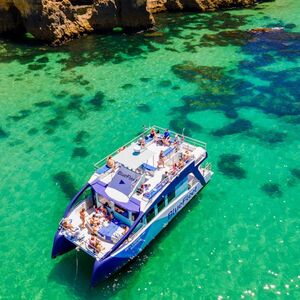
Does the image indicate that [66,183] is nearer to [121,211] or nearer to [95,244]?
[121,211]

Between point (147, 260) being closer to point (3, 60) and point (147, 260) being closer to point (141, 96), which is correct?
point (141, 96)

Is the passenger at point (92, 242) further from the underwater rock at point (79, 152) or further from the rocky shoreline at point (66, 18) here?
the rocky shoreline at point (66, 18)

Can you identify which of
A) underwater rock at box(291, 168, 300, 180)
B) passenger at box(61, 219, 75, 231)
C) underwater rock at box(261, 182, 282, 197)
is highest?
passenger at box(61, 219, 75, 231)

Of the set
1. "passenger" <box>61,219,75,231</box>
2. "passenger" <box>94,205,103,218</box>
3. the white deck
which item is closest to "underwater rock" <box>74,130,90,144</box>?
the white deck

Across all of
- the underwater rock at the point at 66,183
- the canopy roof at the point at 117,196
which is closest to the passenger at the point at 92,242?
the canopy roof at the point at 117,196

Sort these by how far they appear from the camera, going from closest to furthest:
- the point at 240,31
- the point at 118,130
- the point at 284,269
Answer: the point at 284,269, the point at 118,130, the point at 240,31

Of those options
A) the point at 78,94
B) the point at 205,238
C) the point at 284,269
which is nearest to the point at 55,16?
the point at 78,94

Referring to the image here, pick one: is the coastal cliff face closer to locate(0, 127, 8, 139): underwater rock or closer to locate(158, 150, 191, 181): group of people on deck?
locate(0, 127, 8, 139): underwater rock
